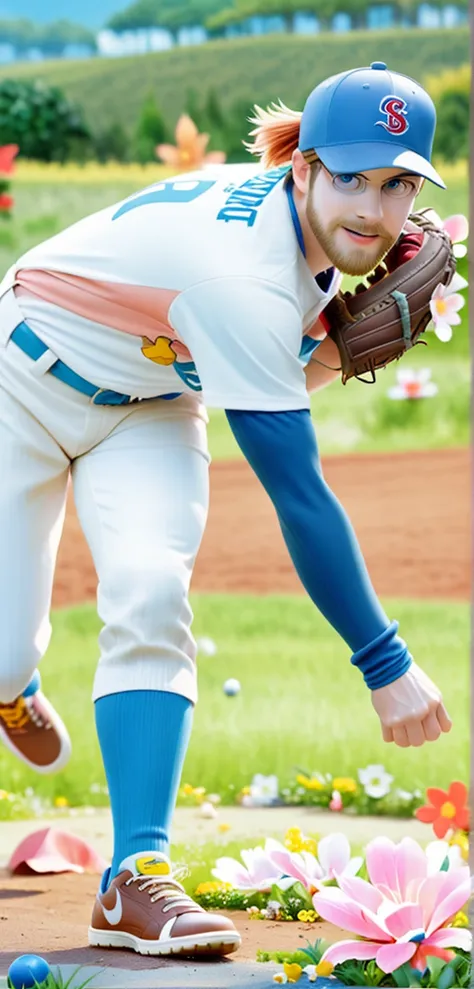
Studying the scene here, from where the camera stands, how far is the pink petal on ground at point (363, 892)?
2.38 meters

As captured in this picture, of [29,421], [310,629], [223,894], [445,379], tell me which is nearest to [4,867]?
[223,894]

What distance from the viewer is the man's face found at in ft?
8.16

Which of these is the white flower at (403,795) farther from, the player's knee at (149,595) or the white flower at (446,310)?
the player's knee at (149,595)

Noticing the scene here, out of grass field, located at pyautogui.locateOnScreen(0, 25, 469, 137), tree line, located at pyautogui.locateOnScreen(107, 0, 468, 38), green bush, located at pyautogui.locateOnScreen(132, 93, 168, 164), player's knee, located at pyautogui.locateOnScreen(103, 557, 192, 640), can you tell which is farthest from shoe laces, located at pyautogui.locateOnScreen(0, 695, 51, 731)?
tree line, located at pyautogui.locateOnScreen(107, 0, 468, 38)

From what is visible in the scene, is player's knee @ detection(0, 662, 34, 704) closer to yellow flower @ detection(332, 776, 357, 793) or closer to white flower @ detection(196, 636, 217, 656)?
yellow flower @ detection(332, 776, 357, 793)

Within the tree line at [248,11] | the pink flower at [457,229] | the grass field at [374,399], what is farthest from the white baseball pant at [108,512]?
the tree line at [248,11]

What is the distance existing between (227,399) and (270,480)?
143 millimetres

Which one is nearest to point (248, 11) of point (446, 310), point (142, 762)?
point (446, 310)

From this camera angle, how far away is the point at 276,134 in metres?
2.75

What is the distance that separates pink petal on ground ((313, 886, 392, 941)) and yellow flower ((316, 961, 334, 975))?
59 mm

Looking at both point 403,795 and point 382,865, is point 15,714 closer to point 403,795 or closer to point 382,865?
point 382,865

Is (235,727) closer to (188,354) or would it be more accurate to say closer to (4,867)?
(4,867)

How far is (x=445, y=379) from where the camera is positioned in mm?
10992

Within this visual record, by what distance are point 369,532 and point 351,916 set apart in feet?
21.5
